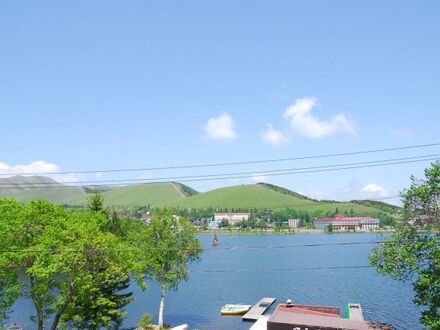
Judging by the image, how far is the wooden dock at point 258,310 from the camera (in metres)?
56.9

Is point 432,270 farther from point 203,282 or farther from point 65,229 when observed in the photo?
Answer: point 203,282

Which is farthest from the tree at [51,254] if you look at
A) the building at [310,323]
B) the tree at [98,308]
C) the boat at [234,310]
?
the boat at [234,310]

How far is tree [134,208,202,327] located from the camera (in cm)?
4812

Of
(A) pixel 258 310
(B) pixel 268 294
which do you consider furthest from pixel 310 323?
(B) pixel 268 294

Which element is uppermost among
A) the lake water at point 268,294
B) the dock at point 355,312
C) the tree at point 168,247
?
the tree at point 168,247

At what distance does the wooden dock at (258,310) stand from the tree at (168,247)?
13350mm

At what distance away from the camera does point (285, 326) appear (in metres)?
32.4

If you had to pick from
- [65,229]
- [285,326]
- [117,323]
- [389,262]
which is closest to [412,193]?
[389,262]

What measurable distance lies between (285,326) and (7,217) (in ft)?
74.4

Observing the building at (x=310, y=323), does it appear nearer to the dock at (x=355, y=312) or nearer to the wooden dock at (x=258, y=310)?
the dock at (x=355, y=312)

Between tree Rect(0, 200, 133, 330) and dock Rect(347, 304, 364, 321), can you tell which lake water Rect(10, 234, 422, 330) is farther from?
tree Rect(0, 200, 133, 330)

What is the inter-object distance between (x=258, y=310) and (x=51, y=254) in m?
37.9

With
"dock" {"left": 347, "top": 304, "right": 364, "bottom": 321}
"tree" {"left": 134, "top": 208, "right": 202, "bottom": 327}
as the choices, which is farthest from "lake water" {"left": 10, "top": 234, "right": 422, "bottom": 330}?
"tree" {"left": 134, "top": 208, "right": 202, "bottom": 327}

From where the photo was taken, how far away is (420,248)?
27.1 metres
